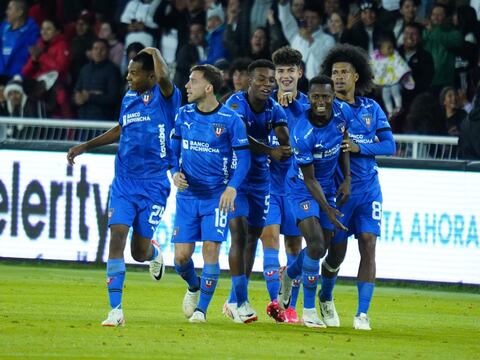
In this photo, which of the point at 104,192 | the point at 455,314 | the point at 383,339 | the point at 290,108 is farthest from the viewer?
the point at 104,192

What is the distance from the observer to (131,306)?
47.6 feet

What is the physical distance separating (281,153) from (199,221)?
1.15m

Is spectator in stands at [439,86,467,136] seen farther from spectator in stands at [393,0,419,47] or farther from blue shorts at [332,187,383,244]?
blue shorts at [332,187,383,244]

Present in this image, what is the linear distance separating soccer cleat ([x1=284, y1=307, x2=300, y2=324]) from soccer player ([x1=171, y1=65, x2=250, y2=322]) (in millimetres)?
1042

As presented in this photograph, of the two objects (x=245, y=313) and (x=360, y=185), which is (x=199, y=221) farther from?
(x=360, y=185)

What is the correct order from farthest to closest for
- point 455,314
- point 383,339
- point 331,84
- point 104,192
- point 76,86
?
point 76,86, point 104,192, point 455,314, point 331,84, point 383,339

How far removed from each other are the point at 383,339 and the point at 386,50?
894cm

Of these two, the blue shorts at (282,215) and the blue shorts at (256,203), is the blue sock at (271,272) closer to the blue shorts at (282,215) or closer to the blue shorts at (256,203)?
the blue shorts at (282,215)

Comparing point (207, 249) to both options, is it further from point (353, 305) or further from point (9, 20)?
point (9, 20)

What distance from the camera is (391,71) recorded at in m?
20.1

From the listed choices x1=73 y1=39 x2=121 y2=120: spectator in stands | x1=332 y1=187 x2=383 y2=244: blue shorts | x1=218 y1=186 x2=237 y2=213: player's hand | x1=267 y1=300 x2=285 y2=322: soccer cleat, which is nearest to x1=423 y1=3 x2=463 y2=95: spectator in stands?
x1=73 y1=39 x2=121 y2=120: spectator in stands

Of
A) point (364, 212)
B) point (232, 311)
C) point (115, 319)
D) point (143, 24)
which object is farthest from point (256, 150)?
point (143, 24)

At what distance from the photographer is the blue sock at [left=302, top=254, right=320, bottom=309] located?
12.8 metres

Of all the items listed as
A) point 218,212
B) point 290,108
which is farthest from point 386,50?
point 218,212
